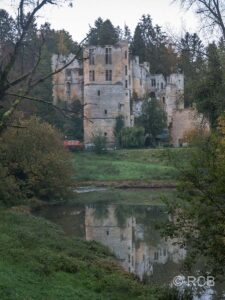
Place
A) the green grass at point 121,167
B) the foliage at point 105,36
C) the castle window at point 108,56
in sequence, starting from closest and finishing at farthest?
the green grass at point 121,167 < the castle window at point 108,56 < the foliage at point 105,36

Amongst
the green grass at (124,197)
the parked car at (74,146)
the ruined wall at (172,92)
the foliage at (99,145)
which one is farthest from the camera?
the ruined wall at (172,92)

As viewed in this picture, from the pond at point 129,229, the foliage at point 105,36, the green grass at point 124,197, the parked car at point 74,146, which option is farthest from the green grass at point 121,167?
the foliage at point 105,36

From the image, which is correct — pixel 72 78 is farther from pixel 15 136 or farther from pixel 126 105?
pixel 15 136

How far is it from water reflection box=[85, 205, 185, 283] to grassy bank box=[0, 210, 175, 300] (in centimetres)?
178

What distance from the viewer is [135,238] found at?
26328 mm

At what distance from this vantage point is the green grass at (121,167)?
2282 inches

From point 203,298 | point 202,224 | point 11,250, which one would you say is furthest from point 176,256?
point 202,224

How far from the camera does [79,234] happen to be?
1078 inches

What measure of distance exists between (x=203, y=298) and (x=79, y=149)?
5907cm

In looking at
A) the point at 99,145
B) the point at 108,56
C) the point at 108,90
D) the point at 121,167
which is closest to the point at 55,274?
the point at 121,167

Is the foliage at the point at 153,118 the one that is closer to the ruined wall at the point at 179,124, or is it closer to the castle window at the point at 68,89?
the ruined wall at the point at 179,124

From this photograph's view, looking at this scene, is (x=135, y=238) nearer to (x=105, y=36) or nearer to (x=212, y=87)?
(x=212, y=87)

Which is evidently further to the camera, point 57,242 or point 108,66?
point 108,66

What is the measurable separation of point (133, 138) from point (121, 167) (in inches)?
499
